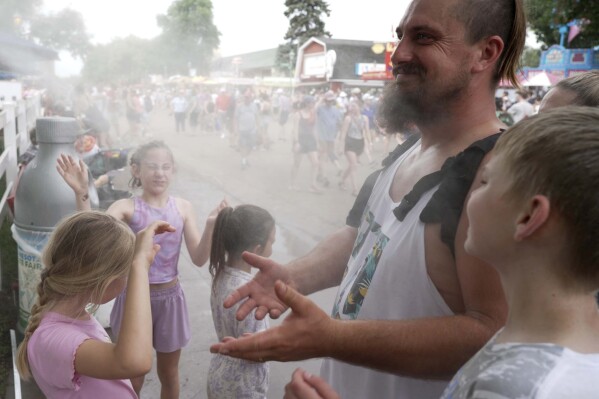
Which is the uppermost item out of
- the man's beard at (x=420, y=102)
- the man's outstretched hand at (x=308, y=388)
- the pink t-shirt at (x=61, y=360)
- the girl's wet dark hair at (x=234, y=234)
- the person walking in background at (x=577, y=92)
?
the person walking in background at (x=577, y=92)

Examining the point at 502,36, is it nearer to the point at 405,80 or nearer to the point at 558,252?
the point at 405,80

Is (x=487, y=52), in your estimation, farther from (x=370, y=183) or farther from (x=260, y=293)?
(x=260, y=293)

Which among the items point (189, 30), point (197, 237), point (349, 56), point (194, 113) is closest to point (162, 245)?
point (197, 237)

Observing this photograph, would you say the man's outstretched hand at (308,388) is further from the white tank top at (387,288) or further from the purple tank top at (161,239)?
the purple tank top at (161,239)

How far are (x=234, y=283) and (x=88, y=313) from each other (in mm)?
690

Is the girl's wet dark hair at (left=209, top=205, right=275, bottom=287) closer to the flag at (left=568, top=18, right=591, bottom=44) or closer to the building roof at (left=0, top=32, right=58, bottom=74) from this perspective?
the building roof at (left=0, top=32, right=58, bottom=74)

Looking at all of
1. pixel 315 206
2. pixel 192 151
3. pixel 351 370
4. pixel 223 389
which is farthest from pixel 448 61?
pixel 192 151

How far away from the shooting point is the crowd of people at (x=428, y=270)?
0.82 m

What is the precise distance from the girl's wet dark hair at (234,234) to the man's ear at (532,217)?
1693 mm

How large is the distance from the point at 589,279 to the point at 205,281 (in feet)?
14.0

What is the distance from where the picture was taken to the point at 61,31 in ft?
57.3

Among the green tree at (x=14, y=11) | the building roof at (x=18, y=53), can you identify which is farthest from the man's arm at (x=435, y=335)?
the building roof at (x=18, y=53)

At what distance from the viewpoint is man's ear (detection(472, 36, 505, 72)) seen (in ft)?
4.37

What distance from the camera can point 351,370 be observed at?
146 cm
